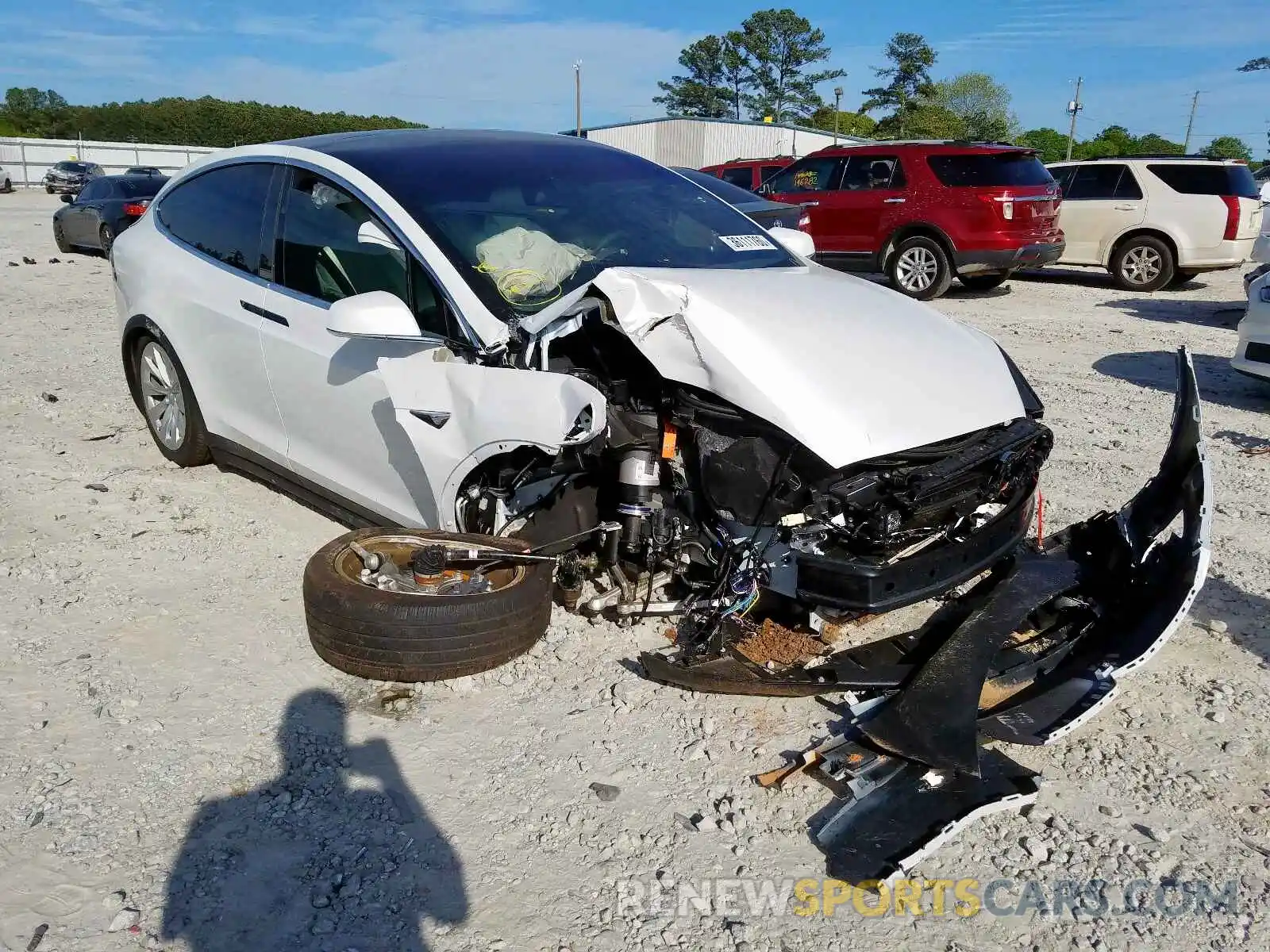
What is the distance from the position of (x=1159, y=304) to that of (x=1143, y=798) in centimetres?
1121

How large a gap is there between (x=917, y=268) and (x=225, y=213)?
9.71 metres

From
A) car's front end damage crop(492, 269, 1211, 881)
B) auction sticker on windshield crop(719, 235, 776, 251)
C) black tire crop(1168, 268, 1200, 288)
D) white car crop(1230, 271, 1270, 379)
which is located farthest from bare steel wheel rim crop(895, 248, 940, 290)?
car's front end damage crop(492, 269, 1211, 881)

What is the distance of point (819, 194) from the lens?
13188 millimetres

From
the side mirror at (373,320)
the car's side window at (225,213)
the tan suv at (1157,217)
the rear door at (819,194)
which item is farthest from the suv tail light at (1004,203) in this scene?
the side mirror at (373,320)

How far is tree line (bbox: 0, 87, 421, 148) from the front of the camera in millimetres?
56844

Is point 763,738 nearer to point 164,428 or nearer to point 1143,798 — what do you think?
point 1143,798

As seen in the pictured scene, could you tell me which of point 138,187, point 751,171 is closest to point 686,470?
point 751,171

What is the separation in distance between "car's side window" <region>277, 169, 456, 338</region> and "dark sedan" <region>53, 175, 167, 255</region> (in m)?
14.0

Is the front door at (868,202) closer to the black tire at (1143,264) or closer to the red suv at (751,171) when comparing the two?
the red suv at (751,171)

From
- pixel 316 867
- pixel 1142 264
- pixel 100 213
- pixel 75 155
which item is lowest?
pixel 316 867

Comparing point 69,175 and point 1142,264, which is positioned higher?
point 69,175

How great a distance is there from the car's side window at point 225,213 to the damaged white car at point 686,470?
0.28m

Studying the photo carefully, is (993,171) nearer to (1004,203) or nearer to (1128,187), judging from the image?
(1004,203)

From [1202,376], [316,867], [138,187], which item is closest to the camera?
[316,867]
